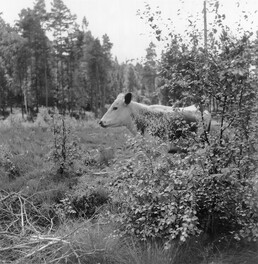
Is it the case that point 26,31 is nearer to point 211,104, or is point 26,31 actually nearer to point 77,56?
point 77,56

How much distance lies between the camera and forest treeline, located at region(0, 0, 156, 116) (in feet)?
126

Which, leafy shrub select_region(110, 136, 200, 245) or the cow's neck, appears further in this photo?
the cow's neck

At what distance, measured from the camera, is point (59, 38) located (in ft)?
141

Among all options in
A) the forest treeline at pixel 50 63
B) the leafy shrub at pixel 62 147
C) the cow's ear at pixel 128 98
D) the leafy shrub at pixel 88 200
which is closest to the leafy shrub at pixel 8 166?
the leafy shrub at pixel 62 147

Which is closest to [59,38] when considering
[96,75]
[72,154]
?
[96,75]

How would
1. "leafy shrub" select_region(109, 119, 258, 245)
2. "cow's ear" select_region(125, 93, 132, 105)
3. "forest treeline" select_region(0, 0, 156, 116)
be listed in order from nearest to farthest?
"leafy shrub" select_region(109, 119, 258, 245) < "cow's ear" select_region(125, 93, 132, 105) < "forest treeline" select_region(0, 0, 156, 116)

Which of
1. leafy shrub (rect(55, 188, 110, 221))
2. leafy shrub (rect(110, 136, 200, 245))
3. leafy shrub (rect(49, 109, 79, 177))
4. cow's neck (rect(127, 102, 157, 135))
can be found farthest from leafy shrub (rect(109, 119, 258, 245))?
leafy shrub (rect(49, 109, 79, 177))

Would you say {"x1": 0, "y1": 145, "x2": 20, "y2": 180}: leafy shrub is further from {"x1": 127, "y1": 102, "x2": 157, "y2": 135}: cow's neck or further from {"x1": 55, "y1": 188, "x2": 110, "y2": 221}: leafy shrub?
{"x1": 127, "y1": 102, "x2": 157, "y2": 135}: cow's neck

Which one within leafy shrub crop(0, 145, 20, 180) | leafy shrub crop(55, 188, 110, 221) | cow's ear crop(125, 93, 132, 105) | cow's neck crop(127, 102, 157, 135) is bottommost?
leafy shrub crop(55, 188, 110, 221)

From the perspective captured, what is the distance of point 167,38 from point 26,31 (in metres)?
37.5

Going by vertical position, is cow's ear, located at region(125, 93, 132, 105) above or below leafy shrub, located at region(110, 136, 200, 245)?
above

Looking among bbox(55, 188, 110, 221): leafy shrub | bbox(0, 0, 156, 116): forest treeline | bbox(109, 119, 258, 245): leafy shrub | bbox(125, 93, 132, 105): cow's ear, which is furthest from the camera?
bbox(0, 0, 156, 116): forest treeline

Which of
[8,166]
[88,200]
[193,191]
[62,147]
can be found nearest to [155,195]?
[193,191]

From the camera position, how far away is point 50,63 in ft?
138
